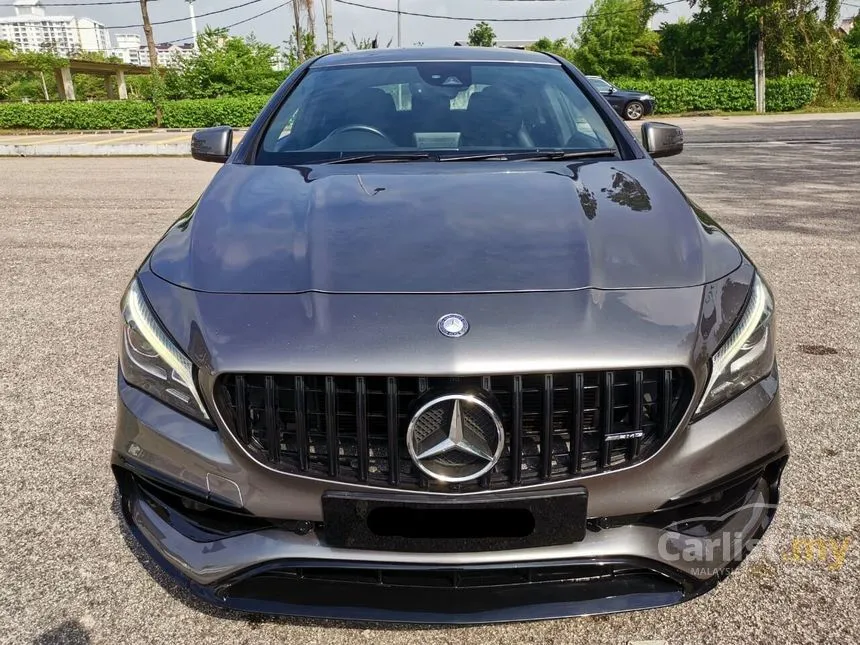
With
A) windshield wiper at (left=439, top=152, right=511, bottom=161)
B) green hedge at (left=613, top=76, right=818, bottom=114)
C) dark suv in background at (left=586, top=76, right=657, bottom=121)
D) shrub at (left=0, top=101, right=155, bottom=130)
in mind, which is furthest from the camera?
green hedge at (left=613, top=76, right=818, bottom=114)

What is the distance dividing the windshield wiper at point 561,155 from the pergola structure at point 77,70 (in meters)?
41.4

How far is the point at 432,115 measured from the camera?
3164 millimetres

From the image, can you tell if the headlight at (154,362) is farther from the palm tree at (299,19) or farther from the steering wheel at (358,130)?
the palm tree at (299,19)

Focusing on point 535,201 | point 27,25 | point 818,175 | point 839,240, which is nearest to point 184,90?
point 818,175

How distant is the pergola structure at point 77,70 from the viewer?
126 ft

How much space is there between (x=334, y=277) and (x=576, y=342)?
24.8 inches

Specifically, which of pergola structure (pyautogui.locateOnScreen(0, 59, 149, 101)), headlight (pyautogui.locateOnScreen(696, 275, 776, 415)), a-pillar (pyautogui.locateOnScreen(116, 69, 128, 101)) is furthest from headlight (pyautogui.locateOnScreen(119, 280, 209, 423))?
a-pillar (pyautogui.locateOnScreen(116, 69, 128, 101))

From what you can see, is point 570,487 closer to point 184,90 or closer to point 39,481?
point 39,481

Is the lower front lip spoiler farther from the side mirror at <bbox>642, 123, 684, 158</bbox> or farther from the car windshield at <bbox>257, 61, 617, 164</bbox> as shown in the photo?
the side mirror at <bbox>642, 123, 684, 158</bbox>

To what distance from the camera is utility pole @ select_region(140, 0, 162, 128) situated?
27.6 m

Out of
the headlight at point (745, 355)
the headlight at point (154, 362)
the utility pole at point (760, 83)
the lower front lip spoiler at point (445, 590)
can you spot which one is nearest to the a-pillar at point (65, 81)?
the utility pole at point (760, 83)

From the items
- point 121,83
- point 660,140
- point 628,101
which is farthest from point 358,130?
point 121,83

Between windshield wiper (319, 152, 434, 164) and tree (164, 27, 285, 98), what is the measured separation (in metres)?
32.5

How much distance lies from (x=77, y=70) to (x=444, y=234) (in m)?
52.4
